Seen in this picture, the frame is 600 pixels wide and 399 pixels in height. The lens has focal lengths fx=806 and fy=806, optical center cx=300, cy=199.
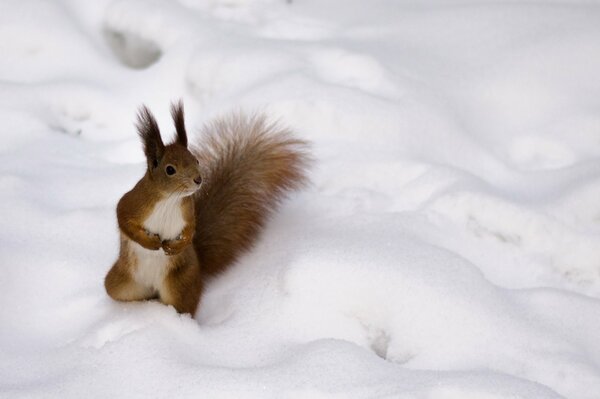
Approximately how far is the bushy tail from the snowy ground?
9 cm

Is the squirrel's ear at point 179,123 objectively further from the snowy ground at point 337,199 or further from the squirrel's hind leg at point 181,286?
the snowy ground at point 337,199

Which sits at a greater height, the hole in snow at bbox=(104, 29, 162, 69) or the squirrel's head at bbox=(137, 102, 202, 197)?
the squirrel's head at bbox=(137, 102, 202, 197)

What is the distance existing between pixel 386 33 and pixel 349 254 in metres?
1.64

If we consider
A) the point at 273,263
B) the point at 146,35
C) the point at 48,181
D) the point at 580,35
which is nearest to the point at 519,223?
the point at 273,263

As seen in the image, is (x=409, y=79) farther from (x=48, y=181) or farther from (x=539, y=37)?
(x=48, y=181)

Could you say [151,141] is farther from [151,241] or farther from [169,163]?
[151,241]

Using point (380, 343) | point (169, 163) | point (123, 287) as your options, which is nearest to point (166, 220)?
point (169, 163)

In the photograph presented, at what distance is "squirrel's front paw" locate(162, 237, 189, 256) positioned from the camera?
84.1 inches

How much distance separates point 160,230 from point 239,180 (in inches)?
19.2

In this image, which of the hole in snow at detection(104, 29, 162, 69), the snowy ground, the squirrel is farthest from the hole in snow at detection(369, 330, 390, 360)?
the hole in snow at detection(104, 29, 162, 69)

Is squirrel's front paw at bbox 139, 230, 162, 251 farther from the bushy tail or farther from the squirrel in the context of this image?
the bushy tail

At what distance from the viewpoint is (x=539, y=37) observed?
365 centimetres

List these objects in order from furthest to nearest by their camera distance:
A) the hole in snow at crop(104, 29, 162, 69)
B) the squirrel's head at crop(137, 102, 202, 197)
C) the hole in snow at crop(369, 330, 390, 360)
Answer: the hole in snow at crop(104, 29, 162, 69)
the hole in snow at crop(369, 330, 390, 360)
the squirrel's head at crop(137, 102, 202, 197)

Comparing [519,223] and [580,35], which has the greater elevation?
[580,35]
